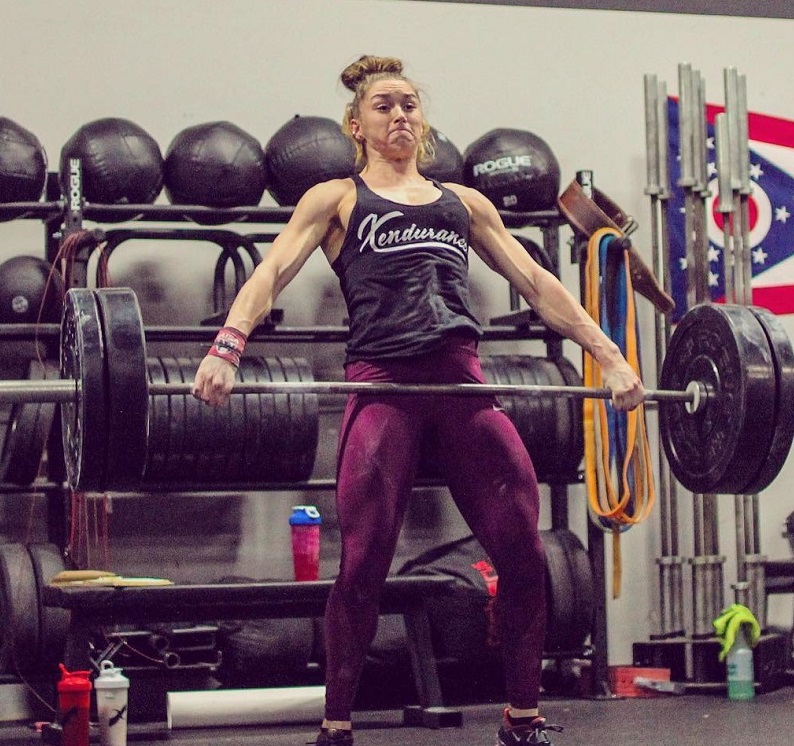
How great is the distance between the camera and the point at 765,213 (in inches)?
218

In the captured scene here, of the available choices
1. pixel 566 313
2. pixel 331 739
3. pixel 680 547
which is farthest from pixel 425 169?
pixel 331 739

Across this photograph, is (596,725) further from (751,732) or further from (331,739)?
(331,739)

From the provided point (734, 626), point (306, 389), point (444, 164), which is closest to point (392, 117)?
point (306, 389)

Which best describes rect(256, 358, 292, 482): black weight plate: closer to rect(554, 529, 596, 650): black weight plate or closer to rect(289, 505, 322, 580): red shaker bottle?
rect(289, 505, 322, 580): red shaker bottle

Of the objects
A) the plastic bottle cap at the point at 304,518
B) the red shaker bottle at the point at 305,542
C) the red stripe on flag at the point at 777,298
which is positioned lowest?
the red shaker bottle at the point at 305,542

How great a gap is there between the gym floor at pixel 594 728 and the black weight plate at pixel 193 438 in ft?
2.53

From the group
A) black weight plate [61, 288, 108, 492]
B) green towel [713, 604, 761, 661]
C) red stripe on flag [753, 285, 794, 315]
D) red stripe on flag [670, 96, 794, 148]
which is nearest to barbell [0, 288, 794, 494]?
black weight plate [61, 288, 108, 492]

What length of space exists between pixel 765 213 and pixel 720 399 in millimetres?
2392

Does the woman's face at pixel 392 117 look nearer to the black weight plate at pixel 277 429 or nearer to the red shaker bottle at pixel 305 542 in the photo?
the black weight plate at pixel 277 429

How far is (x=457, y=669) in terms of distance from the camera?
15.1 ft

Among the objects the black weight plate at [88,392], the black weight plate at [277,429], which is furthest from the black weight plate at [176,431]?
the black weight plate at [88,392]

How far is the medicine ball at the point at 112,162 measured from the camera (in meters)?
4.42

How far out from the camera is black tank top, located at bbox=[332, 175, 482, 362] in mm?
3068

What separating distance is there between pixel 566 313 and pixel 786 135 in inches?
108
